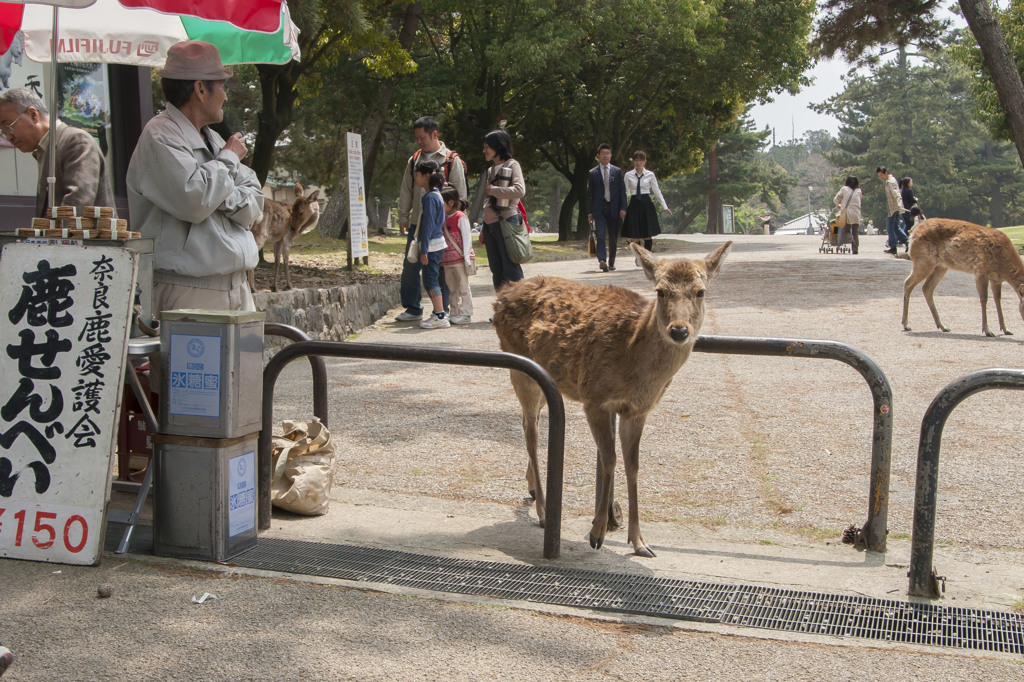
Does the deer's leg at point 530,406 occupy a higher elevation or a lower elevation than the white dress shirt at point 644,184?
lower

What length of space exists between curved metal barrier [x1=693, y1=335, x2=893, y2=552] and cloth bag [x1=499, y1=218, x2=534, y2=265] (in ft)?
18.9

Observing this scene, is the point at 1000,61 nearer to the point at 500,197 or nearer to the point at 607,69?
the point at 500,197

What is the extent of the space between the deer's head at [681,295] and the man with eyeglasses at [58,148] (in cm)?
335

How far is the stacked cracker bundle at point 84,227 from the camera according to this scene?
14.3ft

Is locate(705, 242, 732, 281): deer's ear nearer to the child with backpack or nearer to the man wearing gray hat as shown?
the man wearing gray hat

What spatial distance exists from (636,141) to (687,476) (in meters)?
28.9

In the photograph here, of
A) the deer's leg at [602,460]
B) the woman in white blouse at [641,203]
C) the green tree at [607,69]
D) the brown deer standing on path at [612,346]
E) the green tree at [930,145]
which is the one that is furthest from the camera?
the green tree at [930,145]

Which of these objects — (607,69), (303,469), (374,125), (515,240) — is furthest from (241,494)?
(607,69)

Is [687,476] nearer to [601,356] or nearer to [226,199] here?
[601,356]

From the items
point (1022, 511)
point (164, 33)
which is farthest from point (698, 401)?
point (164, 33)

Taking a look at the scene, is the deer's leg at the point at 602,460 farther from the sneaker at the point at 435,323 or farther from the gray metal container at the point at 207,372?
the sneaker at the point at 435,323

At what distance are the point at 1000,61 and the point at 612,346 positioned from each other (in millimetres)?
14400

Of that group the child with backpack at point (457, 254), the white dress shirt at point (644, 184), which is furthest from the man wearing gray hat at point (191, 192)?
the white dress shirt at point (644, 184)

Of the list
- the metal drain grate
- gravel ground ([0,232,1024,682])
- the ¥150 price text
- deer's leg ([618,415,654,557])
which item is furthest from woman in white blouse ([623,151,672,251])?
the ¥150 price text
